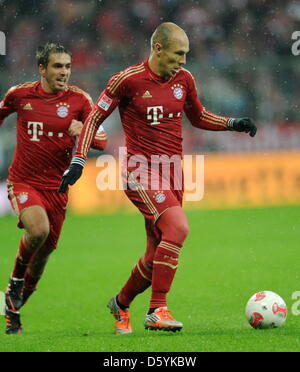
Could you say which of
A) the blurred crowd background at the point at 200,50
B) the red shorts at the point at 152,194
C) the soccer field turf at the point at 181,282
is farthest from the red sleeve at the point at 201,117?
the blurred crowd background at the point at 200,50

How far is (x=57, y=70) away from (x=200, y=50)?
1141 centimetres

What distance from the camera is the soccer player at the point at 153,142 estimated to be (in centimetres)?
623

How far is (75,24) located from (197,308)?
39.5 ft

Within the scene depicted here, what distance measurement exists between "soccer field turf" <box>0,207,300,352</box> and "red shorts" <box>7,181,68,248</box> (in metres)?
0.82

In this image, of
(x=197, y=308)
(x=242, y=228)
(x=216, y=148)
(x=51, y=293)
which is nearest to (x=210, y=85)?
(x=216, y=148)

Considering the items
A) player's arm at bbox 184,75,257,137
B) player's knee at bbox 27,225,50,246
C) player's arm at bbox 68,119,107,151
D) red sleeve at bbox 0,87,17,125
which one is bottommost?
player's knee at bbox 27,225,50,246

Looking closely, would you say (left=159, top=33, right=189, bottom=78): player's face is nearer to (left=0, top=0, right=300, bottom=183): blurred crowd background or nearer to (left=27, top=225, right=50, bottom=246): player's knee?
(left=27, top=225, right=50, bottom=246): player's knee

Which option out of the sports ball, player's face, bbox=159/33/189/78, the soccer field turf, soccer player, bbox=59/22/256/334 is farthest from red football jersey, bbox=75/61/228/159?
the soccer field turf

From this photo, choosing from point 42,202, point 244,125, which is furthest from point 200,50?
point 244,125

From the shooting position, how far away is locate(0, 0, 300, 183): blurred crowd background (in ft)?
54.5

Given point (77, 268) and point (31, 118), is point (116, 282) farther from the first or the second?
point (31, 118)

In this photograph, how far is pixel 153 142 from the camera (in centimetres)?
649

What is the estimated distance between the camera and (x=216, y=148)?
1664 cm

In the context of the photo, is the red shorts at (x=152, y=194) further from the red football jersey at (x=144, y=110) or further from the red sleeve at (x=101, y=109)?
the red sleeve at (x=101, y=109)
